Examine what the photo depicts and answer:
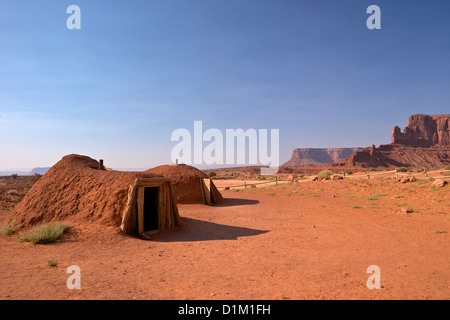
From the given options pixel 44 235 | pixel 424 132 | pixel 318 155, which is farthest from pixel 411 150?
pixel 44 235

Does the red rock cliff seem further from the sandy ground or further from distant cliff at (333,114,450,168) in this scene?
the sandy ground

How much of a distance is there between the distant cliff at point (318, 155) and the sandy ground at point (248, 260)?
14211 cm

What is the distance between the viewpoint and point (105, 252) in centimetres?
696

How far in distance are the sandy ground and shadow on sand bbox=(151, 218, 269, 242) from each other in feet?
0.11

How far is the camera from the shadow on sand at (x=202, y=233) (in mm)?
8859

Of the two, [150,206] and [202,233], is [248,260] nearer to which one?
[202,233]

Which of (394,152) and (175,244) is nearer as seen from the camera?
(175,244)

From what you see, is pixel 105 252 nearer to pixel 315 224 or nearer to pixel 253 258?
pixel 253 258

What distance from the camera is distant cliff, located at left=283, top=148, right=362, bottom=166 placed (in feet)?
493
